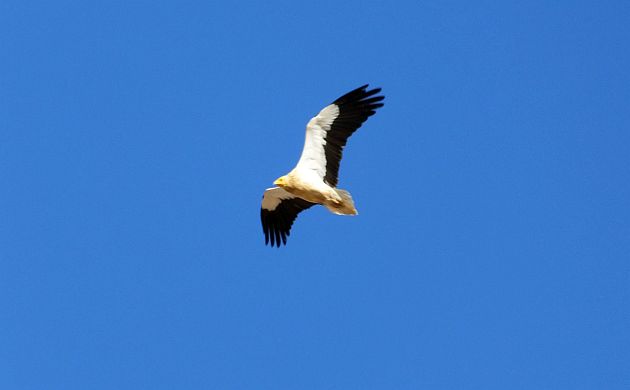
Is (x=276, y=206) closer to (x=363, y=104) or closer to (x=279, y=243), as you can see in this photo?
(x=279, y=243)

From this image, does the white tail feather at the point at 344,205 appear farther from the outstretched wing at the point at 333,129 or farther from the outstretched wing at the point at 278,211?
the outstretched wing at the point at 278,211

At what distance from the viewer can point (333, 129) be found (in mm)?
18312

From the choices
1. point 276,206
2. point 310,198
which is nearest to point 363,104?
point 310,198

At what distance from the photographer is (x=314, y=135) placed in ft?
60.1

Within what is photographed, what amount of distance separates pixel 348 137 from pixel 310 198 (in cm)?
126

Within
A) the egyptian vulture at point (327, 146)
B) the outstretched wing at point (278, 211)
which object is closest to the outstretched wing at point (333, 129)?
the egyptian vulture at point (327, 146)

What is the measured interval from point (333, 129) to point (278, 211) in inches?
105

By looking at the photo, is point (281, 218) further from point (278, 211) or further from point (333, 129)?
point (333, 129)

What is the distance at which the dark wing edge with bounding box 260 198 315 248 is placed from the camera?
66.1 ft

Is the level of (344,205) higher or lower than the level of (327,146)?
lower

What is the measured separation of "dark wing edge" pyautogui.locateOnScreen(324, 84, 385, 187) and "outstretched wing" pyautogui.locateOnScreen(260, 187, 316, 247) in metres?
1.70

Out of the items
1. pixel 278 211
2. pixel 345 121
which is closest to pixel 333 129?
pixel 345 121

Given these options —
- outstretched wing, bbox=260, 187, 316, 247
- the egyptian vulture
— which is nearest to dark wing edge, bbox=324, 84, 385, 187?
the egyptian vulture

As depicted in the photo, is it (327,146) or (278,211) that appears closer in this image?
(327,146)
